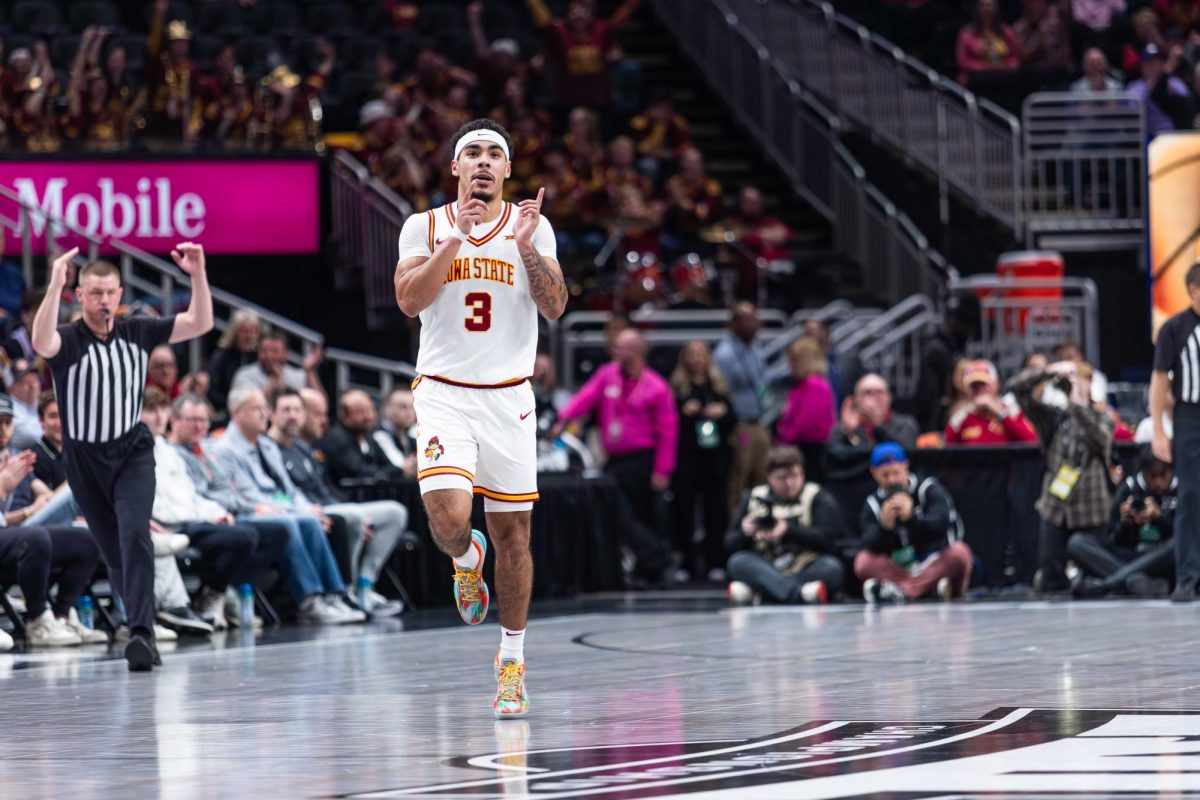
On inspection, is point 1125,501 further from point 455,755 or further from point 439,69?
point 439,69

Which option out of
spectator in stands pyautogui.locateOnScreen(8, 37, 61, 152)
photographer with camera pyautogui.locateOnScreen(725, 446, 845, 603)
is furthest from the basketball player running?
spectator in stands pyautogui.locateOnScreen(8, 37, 61, 152)

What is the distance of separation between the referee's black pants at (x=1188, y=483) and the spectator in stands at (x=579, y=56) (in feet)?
43.3

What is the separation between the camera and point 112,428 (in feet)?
35.7

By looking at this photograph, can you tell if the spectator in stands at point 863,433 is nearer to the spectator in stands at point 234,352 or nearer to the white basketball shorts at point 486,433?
the spectator in stands at point 234,352

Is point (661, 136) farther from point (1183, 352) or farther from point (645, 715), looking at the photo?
point (645, 715)

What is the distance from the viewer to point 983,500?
16734 millimetres

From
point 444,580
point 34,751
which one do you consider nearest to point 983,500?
point 444,580

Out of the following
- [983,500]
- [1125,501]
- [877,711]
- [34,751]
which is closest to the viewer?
[34,751]

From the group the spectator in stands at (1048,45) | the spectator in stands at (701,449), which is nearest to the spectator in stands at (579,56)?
the spectator in stands at (1048,45)

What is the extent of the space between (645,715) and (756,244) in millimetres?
15424

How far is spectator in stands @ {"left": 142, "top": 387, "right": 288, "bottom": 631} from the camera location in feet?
44.9

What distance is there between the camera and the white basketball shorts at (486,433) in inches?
339

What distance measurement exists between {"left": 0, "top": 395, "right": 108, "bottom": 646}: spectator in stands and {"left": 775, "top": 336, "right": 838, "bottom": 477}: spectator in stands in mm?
7194

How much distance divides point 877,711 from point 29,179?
13301 mm
